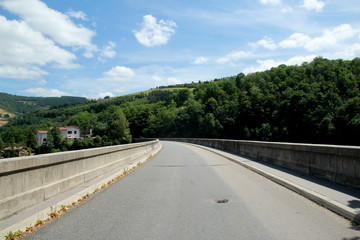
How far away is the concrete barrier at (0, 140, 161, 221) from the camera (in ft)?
16.4

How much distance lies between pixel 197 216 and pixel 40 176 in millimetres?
3148

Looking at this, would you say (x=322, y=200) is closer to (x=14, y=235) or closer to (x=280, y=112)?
(x=14, y=235)

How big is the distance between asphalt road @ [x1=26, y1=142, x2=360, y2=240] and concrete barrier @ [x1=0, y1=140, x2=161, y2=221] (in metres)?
0.68

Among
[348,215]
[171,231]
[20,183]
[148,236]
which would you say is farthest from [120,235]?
[348,215]

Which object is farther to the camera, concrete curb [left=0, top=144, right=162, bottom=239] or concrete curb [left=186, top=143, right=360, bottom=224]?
concrete curb [left=186, top=143, right=360, bottom=224]

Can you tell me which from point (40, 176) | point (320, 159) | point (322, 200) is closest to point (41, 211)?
point (40, 176)

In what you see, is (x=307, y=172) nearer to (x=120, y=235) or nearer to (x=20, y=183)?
(x=120, y=235)

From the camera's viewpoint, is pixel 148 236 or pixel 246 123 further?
pixel 246 123

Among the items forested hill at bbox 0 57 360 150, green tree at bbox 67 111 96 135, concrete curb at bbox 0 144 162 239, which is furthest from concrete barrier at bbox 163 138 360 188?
green tree at bbox 67 111 96 135

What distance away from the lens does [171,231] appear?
4.82 metres

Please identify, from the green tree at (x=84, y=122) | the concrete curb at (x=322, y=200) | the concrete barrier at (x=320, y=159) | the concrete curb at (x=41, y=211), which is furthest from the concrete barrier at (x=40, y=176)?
the green tree at (x=84, y=122)

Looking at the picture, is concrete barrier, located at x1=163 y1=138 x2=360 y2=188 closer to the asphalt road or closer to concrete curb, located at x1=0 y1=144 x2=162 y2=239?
the asphalt road

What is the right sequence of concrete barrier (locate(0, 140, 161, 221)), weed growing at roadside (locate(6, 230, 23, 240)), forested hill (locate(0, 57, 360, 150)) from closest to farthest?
weed growing at roadside (locate(6, 230, 23, 240)), concrete barrier (locate(0, 140, 161, 221)), forested hill (locate(0, 57, 360, 150))

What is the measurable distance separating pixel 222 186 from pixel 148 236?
461 cm
